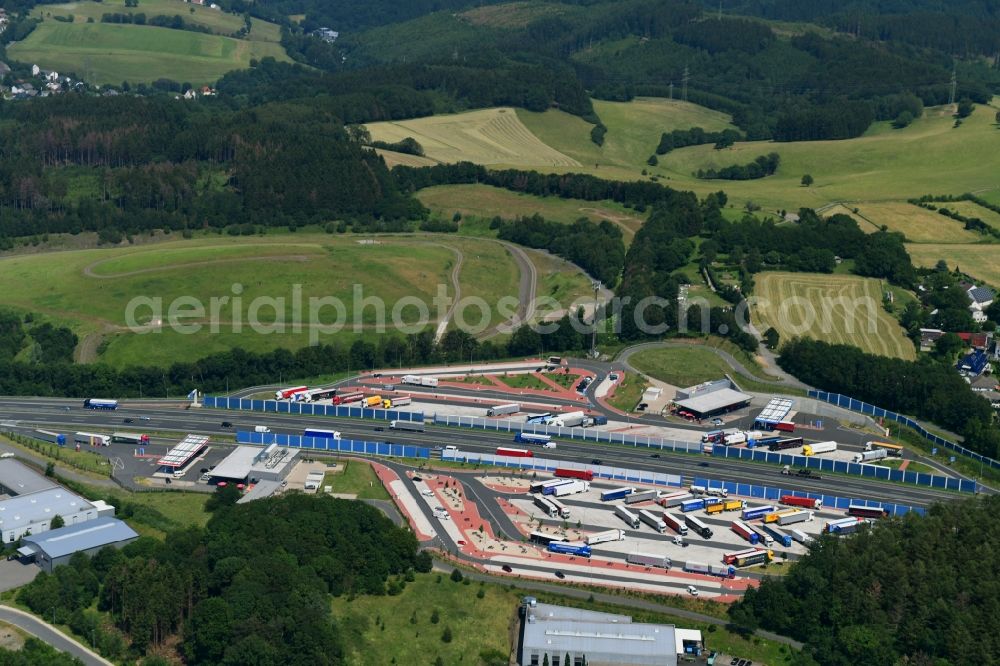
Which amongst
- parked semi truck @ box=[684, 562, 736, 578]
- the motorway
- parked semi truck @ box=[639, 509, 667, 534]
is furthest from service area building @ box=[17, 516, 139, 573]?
parked semi truck @ box=[684, 562, 736, 578]

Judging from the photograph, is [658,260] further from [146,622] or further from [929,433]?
[146,622]

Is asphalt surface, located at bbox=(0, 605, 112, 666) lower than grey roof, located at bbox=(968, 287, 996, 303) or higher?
lower

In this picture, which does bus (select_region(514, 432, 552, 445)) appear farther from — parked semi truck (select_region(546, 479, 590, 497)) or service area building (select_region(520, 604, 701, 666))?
service area building (select_region(520, 604, 701, 666))

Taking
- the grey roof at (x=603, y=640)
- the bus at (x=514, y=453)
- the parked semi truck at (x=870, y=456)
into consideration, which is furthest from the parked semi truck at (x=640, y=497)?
the grey roof at (x=603, y=640)

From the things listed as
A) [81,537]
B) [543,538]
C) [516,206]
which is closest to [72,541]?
[81,537]

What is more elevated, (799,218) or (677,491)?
(799,218)

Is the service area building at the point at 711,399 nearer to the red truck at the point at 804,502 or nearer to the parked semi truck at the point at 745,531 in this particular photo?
the red truck at the point at 804,502

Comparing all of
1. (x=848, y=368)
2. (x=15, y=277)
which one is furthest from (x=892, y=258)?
(x=15, y=277)
